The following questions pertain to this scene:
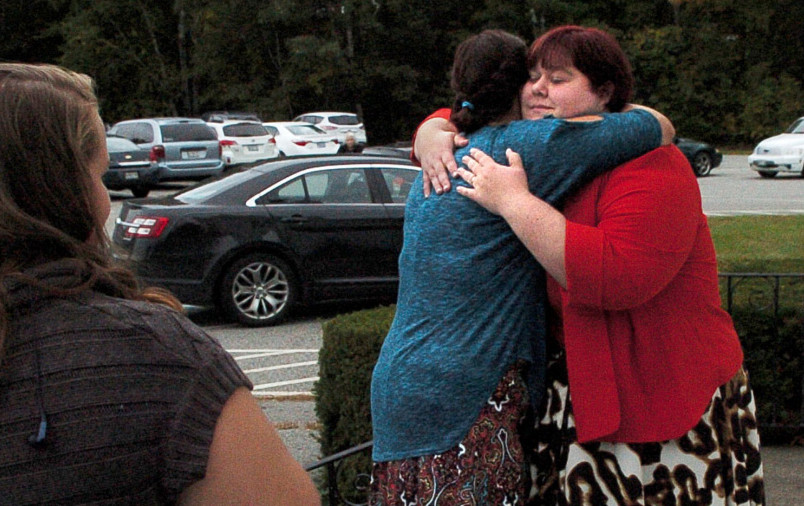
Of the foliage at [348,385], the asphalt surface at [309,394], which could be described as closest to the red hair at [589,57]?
the foliage at [348,385]

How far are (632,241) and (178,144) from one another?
2283 cm

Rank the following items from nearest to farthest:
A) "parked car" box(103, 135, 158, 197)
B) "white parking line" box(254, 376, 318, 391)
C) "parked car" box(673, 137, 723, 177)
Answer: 1. "white parking line" box(254, 376, 318, 391)
2. "parked car" box(103, 135, 158, 197)
3. "parked car" box(673, 137, 723, 177)

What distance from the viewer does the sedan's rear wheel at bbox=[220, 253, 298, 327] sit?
9.17 meters

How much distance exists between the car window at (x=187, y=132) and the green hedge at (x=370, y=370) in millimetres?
20373

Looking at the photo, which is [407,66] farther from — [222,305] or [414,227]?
[414,227]

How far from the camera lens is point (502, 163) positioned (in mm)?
2104

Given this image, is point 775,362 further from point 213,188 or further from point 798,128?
point 798,128

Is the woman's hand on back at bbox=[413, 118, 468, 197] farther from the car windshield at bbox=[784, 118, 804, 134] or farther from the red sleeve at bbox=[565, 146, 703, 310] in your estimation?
the car windshield at bbox=[784, 118, 804, 134]

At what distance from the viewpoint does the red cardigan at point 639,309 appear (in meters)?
1.96

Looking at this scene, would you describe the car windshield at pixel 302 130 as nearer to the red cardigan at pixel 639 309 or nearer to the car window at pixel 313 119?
the car window at pixel 313 119

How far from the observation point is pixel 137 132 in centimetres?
2428

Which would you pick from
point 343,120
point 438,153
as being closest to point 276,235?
point 438,153

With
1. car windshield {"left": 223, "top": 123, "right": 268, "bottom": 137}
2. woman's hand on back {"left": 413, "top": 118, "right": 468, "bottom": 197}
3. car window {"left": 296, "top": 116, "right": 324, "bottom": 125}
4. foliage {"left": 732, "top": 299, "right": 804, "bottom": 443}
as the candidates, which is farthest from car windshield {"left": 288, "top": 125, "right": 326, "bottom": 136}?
woman's hand on back {"left": 413, "top": 118, "right": 468, "bottom": 197}

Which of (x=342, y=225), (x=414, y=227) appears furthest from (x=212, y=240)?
(x=414, y=227)
